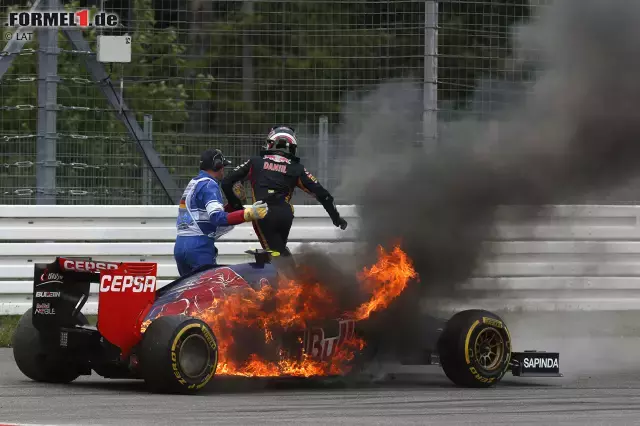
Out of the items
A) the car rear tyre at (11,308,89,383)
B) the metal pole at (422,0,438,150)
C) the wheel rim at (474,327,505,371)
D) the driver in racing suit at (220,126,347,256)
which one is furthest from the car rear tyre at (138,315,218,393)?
the metal pole at (422,0,438,150)

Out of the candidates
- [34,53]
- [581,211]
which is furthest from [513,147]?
[34,53]

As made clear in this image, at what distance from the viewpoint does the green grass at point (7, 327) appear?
14.4 meters

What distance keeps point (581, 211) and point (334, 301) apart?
3291mm

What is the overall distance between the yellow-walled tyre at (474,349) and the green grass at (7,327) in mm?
5009

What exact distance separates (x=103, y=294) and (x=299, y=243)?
4.66 metres

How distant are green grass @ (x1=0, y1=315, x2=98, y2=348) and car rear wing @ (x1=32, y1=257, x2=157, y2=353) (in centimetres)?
396

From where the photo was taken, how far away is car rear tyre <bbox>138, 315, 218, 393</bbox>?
382 inches

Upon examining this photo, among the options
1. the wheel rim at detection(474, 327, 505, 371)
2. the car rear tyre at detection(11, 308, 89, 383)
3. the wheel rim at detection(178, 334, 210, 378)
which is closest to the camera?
the wheel rim at detection(178, 334, 210, 378)

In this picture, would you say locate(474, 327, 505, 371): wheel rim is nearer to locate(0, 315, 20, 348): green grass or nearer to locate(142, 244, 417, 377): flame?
locate(142, 244, 417, 377): flame

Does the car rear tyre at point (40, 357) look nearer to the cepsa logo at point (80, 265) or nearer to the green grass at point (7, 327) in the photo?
the cepsa logo at point (80, 265)

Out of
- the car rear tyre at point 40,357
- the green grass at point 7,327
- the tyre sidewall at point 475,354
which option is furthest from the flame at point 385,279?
the green grass at point 7,327

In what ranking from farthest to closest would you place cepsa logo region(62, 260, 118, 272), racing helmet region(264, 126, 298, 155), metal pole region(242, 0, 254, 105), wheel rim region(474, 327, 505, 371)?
1. metal pole region(242, 0, 254, 105)
2. racing helmet region(264, 126, 298, 155)
3. wheel rim region(474, 327, 505, 371)
4. cepsa logo region(62, 260, 118, 272)

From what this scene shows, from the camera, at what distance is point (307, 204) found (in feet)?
51.7

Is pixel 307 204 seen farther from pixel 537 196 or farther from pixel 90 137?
pixel 537 196
